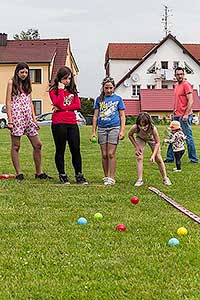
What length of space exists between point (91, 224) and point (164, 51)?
182 feet

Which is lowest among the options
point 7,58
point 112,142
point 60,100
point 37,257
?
point 37,257

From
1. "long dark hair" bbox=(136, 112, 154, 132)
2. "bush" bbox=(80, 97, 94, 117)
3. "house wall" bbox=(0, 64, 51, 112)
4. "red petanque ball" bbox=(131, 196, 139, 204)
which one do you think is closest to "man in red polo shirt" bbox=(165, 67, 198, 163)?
"long dark hair" bbox=(136, 112, 154, 132)

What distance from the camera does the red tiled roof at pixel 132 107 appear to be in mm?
53537

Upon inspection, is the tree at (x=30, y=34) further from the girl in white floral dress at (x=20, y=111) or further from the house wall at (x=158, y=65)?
the girl in white floral dress at (x=20, y=111)

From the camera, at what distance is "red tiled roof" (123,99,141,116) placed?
53.5 metres

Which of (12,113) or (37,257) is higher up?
(12,113)

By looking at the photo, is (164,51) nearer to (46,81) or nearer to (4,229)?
(46,81)

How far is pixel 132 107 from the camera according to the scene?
178 ft

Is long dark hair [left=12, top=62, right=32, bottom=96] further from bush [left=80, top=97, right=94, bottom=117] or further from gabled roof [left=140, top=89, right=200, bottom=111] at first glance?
gabled roof [left=140, top=89, right=200, bottom=111]

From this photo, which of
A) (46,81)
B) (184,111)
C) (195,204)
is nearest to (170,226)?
(195,204)

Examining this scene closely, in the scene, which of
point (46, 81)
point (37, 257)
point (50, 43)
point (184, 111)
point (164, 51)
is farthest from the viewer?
point (164, 51)

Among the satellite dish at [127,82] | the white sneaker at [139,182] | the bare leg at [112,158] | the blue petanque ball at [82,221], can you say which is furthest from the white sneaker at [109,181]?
the satellite dish at [127,82]

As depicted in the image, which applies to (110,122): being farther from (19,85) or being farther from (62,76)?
(19,85)

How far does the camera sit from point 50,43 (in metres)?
51.4
